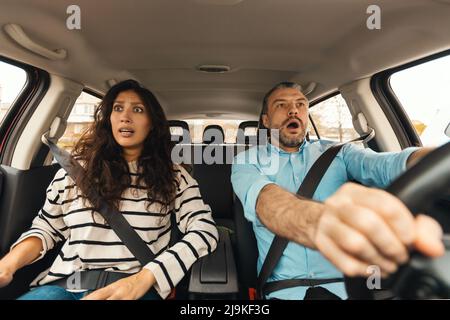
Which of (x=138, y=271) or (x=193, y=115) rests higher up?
(x=193, y=115)

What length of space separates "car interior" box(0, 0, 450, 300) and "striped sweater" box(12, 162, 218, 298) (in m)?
0.07

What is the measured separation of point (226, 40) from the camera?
4.81 ft

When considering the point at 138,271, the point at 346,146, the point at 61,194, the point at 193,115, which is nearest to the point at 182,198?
the point at 138,271

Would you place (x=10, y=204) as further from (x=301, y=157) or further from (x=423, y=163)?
(x=423, y=163)

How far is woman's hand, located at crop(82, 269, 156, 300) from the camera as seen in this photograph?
0.88m

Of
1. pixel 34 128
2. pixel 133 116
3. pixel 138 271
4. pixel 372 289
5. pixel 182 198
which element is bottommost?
pixel 372 289

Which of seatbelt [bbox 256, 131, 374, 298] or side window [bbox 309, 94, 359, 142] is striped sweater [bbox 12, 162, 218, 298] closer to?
seatbelt [bbox 256, 131, 374, 298]

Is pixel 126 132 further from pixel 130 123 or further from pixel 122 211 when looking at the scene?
pixel 122 211

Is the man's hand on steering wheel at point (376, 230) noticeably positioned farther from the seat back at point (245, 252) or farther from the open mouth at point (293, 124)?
the open mouth at point (293, 124)

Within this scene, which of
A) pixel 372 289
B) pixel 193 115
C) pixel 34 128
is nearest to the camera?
pixel 372 289

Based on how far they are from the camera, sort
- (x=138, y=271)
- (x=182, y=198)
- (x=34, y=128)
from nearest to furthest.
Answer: (x=138, y=271) → (x=182, y=198) → (x=34, y=128)

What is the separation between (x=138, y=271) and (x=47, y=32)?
1.00 meters

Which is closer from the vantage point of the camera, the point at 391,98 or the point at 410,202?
the point at 410,202

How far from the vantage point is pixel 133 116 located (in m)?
1.21
